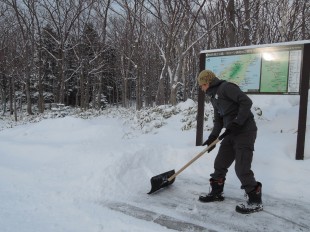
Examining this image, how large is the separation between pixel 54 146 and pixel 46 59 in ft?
97.2

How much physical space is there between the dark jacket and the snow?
117cm

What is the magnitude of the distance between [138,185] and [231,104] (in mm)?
2038

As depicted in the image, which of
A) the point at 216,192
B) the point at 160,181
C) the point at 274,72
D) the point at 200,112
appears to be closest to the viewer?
the point at 216,192

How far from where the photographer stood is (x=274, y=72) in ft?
20.2

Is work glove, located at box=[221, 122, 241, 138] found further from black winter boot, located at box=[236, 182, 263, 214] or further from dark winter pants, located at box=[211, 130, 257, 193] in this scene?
black winter boot, located at box=[236, 182, 263, 214]

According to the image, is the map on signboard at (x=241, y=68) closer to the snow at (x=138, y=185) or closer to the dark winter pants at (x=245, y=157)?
the snow at (x=138, y=185)

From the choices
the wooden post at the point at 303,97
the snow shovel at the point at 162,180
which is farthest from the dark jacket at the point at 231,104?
the wooden post at the point at 303,97

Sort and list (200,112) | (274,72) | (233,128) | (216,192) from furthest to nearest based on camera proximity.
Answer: (200,112), (274,72), (216,192), (233,128)

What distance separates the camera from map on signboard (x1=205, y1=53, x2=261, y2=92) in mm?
6387

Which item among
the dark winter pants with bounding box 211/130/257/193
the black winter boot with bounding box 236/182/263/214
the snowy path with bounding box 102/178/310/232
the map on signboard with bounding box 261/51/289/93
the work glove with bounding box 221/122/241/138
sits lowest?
the snowy path with bounding box 102/178/310/232

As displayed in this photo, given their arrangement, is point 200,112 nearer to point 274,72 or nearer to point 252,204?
point 274,72

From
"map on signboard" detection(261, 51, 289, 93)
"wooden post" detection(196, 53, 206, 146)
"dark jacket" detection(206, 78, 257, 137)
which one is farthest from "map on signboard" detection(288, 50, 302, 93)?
"dark jacket" detection(206, 78, 257, 137)

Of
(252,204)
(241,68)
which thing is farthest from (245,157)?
(241,68)

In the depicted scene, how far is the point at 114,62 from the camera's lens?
123ft
